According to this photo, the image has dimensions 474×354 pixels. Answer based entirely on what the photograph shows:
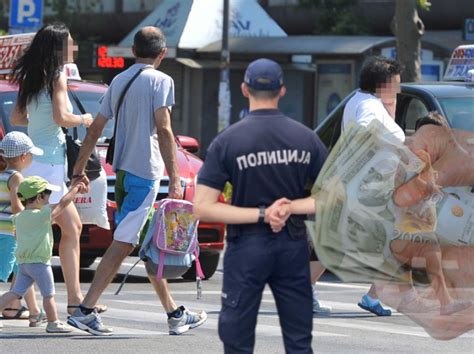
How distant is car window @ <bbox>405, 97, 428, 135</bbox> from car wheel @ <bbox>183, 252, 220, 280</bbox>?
2.39 meters

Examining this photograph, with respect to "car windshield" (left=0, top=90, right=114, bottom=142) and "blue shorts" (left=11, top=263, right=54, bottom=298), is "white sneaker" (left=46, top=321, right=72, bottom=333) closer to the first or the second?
"blue shorts" (left=11, top=263, right=54, bottom=298)

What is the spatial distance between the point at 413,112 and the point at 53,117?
374 centimetres

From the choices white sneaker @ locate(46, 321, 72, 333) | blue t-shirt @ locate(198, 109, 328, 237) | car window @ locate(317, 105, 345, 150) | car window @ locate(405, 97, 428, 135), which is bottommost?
white sneaker @ locate(46, 321, 72, 333)

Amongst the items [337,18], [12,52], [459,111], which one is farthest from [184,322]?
[337,18]

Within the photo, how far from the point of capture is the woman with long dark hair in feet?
32.1

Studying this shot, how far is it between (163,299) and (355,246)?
265cm

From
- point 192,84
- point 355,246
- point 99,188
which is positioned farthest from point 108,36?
point 355,246

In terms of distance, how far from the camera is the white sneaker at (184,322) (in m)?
9.47

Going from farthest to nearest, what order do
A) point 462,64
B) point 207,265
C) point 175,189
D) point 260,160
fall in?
1. point 207,265
2. point 462,64
3. point 175,189
4. point 260,160

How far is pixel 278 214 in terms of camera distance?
250 inches

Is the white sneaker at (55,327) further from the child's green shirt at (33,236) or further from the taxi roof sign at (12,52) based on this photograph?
the taxi roof sign at (12,52)

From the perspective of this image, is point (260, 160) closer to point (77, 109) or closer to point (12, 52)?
point (77, 109)

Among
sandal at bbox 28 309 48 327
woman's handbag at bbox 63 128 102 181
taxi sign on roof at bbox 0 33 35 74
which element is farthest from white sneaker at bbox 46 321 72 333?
taxi sign on roof at bbox 0 33 35 74

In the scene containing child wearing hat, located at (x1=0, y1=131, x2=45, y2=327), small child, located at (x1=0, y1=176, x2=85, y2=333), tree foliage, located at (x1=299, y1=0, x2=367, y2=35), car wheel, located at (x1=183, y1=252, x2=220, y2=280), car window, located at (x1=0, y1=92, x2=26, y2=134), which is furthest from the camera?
tree foliage, located at (x1=299, y1=0, x2=367, y2=35)
